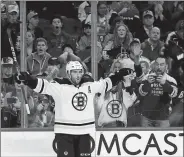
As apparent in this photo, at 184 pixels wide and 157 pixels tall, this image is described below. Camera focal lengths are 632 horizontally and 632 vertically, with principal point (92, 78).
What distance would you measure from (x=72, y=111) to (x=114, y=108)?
4.62 feet

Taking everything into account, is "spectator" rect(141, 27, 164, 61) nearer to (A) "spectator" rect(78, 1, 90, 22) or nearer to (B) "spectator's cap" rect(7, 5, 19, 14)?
(A) "spectator" rect(78, 1, 90, 22)

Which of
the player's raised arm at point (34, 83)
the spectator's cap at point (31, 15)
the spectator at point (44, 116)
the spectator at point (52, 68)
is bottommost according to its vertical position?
the spectator at point (44, 116)

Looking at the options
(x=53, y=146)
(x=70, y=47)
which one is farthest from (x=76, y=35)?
(x=53, y=146)

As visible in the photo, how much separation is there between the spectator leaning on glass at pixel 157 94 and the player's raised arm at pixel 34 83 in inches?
62.9

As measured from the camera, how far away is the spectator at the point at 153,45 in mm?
7395

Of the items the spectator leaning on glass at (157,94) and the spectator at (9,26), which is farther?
the spectator leaning on glass at (157,94)

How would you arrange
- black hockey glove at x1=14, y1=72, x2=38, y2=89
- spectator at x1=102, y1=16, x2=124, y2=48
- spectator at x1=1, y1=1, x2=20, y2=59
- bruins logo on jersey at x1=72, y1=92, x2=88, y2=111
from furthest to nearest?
spectator at x1=102, y1=16, x2=124, y2=48 < spectator at x1=1, y1=1, x2=20, y2=59 < bruins logo on jersey at x1=72, y1=92, x2=88, y2=111 < black hockey glove at x1=14, y1=72, x2=38, y2=89

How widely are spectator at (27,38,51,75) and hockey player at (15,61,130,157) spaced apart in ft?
4.06

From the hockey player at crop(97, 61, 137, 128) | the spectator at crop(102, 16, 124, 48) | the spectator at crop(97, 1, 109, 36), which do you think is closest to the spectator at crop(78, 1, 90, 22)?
the spectator at crop(97, 1, 109, 36)

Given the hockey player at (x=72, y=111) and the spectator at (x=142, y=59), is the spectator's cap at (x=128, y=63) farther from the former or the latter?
the hockey player at (x=72, y=111)

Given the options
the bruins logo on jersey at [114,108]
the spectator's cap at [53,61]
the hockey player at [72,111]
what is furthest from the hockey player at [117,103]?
the hockey player at [72,111]

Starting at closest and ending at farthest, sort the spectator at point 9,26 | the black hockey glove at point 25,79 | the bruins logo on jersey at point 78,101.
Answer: the black hockey glove at point 25,79
the bruins logo on jersey at point 78,101
the spectator at point 9,26

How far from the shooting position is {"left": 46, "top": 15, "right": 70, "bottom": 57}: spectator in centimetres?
739

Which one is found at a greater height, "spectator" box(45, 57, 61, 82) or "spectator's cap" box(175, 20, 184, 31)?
"spectator's cap" box(175, 20, 184, 31)
